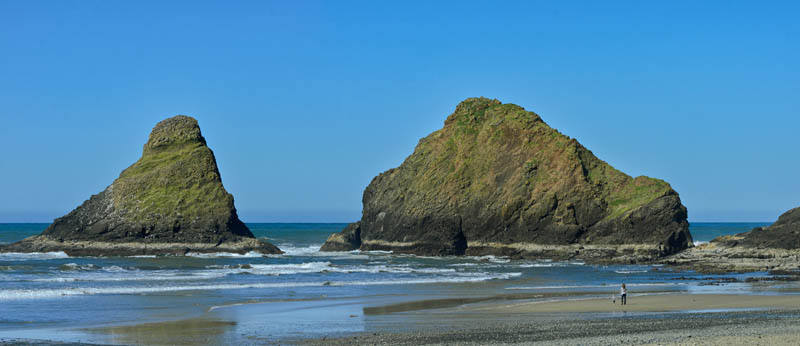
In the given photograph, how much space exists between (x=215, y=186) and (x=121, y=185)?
7701mm

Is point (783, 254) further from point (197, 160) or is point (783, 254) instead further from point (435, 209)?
point (197, 160)

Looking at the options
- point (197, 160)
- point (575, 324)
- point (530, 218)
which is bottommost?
point (575, 324)

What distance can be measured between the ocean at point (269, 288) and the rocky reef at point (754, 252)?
Result: 3423 mm

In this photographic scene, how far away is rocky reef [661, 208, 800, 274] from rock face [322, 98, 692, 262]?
10.4ft

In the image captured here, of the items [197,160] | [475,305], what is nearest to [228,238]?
[197,160]

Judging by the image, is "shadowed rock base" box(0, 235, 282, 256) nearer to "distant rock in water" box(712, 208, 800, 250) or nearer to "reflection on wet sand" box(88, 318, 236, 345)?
"distant rock in water" box(712, 208, 800, 250)

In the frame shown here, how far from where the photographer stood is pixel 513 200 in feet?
225

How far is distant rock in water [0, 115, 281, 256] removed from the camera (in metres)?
64.8

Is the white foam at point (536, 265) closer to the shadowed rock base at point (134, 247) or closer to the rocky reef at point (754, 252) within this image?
the rocky reef at point (754, 252)

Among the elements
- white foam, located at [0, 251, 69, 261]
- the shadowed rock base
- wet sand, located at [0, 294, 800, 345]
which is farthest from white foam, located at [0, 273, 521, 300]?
white foam, located at [0, 251, 69, 261]

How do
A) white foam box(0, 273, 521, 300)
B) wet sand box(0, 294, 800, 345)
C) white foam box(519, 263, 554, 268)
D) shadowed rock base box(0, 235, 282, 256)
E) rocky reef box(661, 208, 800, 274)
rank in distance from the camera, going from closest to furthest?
wet sand box(0, 294, 800, 345)
white foam box(0, 273, 521, 300)
rocky reef box(661, 208, 800, 274)
white foam box(519, 263, 554, 268)
shadowed rock base box(0, 235, 282, 256)

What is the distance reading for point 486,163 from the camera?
243 ft

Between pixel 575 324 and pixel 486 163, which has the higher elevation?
pixel 486 163

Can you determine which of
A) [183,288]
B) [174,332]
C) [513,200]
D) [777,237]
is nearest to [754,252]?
[777,237]
